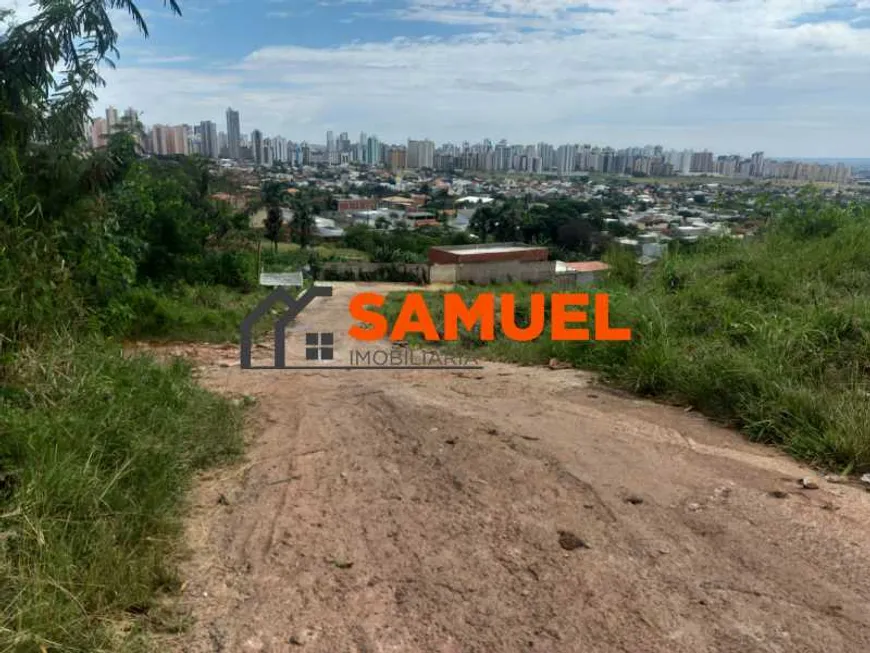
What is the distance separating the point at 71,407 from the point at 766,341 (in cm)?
422

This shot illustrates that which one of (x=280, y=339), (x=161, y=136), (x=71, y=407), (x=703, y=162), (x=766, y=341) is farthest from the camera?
(x=703, y=162)

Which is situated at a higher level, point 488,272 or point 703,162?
point 703,162

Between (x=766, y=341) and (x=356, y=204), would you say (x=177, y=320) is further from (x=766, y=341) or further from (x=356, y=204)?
(x=356, y=204)

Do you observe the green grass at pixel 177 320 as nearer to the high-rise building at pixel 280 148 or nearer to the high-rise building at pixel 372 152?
the high-rise building at pixel 280 148

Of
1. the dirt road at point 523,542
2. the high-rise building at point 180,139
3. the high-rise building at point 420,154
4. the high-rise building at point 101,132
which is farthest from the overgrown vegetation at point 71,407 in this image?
the high-rise building at point 420,154

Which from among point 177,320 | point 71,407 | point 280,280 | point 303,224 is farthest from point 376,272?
point 71,407

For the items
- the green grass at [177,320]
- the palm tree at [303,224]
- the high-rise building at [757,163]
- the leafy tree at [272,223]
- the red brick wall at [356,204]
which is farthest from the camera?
the red brick wall at [356,204]

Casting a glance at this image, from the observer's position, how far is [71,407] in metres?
2.90

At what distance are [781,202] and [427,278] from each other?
16699mm

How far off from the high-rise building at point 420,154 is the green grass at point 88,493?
10024cm

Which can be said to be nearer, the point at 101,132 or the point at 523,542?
the point at 523,542

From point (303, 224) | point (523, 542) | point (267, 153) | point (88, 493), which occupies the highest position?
point (267, 153)

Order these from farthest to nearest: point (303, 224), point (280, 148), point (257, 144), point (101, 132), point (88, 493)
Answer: point (280, 148)
point (257, 144)
point (303, 224)
point (101, 132)
point (88, 493)

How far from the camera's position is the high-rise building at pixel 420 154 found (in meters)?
101
